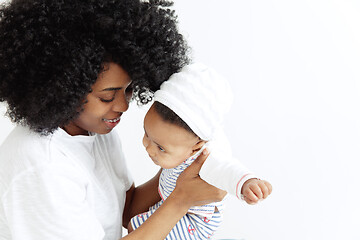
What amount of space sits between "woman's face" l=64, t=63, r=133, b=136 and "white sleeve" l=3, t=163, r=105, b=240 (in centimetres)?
15

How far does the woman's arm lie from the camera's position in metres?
1.32

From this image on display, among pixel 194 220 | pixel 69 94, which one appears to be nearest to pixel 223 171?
pixel 194 220

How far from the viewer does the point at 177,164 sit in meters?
1.38

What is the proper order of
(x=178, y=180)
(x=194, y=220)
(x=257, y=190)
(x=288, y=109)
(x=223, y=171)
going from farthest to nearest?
1. (x=288, y=109)
2. (x=194, y=220)
3. (x=178, y=180)
4. (x=223, y=171)
5. (x=257, y=190)

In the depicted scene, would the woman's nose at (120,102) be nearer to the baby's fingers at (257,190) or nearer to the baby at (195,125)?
the baby at (195,125)

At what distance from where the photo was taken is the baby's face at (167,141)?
50.5 inches

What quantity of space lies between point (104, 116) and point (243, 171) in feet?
1.23

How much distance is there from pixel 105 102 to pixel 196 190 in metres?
0.32

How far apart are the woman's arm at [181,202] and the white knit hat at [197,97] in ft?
0.36

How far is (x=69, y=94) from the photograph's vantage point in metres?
1.21

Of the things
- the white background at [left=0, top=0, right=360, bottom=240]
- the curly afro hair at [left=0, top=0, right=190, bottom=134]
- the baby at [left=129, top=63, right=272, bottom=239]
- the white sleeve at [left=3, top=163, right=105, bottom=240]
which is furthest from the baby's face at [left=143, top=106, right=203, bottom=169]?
the white background at [left=0, top=0, right=360, bottom=240]

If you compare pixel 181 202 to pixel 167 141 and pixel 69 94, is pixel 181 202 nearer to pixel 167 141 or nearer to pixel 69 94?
pixel 167 141

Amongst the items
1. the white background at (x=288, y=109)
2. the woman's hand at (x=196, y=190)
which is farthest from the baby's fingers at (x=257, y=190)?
the white background at (x=288, y=109)

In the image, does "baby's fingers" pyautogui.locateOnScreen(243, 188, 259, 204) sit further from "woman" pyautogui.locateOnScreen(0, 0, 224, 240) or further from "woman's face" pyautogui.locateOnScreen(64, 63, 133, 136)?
"woman's face" pyautogui.locateOnScreen(64, 63, 133, 136)
